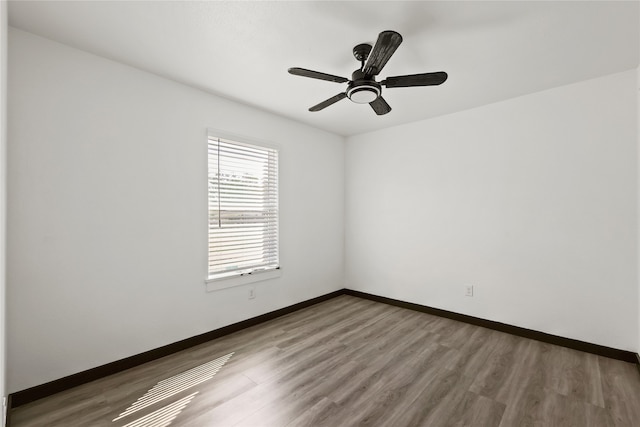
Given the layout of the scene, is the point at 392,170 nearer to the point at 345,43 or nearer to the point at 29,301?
the point at 345,43

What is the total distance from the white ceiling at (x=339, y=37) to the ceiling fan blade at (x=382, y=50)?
252 millimetres

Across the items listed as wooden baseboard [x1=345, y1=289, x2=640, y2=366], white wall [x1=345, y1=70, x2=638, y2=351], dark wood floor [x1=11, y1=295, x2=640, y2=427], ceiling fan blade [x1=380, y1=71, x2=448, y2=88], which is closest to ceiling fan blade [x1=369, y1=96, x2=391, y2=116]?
ceiling fan blade [x1=380, y1=71, x2=448, y2=88]

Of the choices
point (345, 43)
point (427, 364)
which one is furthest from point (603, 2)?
point (427, 364)

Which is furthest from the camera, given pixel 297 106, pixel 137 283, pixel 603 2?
pixel 297 106

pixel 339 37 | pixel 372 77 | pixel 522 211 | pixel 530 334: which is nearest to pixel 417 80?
pixel 372 77

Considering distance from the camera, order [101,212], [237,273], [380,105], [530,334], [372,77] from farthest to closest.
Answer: [237,273] < [530,334] < [380,105] < [101,212] < [372,77]

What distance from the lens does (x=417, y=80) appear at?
2055mm

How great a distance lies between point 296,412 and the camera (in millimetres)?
1957

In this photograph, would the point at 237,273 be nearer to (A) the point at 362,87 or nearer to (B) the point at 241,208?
(B) the point at 241,208

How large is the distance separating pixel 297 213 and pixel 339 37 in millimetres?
2345

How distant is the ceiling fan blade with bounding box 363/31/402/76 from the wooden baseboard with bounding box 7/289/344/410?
2.88m

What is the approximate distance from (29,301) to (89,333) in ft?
1.53

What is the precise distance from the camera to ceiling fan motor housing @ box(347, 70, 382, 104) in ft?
7.13

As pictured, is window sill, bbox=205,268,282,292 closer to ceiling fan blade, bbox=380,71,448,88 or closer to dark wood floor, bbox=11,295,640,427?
dark wood floor, bbox=11,295,640,427
